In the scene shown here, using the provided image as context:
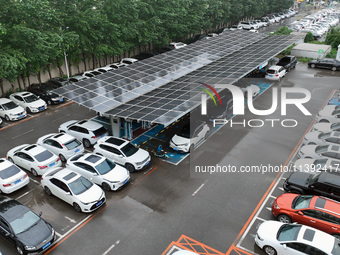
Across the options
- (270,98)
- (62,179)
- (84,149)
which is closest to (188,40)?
(270,98)

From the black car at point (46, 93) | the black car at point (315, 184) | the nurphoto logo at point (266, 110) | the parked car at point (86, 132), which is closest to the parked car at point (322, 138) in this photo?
the nurphoto logo at point (266, 110)

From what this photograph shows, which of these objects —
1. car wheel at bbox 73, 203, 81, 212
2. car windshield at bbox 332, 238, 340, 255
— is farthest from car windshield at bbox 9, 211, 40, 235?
car windshield at bbox 332, 238, 340, 255

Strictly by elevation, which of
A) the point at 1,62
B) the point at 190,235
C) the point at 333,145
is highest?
the point at 1,62

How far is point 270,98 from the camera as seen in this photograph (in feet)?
99.4

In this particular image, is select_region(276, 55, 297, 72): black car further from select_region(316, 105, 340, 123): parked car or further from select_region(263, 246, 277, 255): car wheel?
select_region(263, 246, 277, 255): car wheel

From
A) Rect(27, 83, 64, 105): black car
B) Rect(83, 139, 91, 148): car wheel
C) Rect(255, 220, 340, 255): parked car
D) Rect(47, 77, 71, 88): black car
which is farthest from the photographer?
Rect(47, 77, 71, 88): black car

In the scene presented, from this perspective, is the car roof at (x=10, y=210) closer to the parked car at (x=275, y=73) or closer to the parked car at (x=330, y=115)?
the parked car at (x=330, y=115)

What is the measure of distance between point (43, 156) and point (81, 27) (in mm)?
18416

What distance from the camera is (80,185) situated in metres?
16.2

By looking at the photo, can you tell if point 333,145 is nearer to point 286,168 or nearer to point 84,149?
point 286,168

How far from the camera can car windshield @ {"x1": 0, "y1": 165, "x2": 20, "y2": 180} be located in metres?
17.0

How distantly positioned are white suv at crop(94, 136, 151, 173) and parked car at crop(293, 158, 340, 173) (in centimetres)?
945

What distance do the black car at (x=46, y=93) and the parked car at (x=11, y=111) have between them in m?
3.04

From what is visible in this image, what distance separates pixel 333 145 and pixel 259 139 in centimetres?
516
